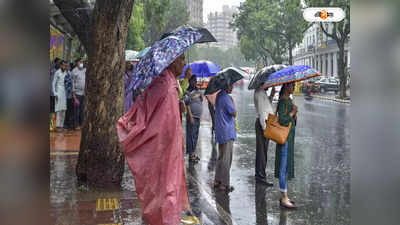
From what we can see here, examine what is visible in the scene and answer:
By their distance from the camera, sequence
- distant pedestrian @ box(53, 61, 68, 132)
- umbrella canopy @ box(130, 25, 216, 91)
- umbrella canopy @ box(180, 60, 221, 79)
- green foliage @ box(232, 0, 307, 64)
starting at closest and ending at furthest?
umbrella canopy @ box(130, 25, 216, 91) < umbrella canopy @ box(180, 60, 221, 79) < distant pedestrian @ box(53, 61, 68, 132) < green foliage @ box(232, 0, 307, 64)

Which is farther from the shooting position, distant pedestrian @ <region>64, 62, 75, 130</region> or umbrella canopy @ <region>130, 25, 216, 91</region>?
distant pedestrian @ <region>64, 62, 75, 130</region>

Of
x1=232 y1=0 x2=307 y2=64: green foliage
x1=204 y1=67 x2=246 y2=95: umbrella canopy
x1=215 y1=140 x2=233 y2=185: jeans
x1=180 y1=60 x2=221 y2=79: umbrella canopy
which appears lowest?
x1=215 y1=140 x2=233 y2=185: jeans

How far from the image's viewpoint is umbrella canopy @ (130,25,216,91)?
376 centimetres

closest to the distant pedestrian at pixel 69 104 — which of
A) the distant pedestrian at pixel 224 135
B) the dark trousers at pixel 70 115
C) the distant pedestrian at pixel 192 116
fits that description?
the dark trousers at pixel 70 115

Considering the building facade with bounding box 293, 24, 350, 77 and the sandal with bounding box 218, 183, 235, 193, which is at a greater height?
the building facade with bounding box 293, 24, 350, 77

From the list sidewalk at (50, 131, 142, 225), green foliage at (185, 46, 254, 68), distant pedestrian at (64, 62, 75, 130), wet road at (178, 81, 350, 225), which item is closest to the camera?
sidewalk at (50, 131, 142, 225)

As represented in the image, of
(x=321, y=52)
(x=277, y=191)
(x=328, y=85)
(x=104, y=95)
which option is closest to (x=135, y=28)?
(x=104, y=95)

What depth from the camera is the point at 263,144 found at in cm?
→ 718

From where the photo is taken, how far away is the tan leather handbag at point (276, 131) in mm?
5699

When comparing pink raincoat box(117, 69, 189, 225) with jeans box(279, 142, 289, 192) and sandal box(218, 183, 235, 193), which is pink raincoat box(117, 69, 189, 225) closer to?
jeans box(279, 142, 289, 192)

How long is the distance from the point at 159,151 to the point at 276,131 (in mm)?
2290

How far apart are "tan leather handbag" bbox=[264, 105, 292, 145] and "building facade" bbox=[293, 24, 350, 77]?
1731 inches

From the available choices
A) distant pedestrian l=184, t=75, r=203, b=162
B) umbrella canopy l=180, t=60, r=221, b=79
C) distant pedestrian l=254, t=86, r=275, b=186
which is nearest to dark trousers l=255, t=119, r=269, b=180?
distant pedestrian l=254, t=86, r=275, b=186
